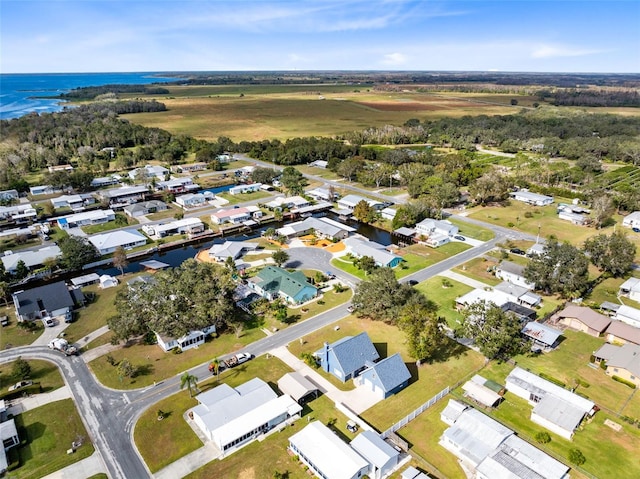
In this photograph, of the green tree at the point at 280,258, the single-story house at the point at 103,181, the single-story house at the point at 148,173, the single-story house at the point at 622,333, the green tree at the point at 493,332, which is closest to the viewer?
the green tree at the point at 493,332

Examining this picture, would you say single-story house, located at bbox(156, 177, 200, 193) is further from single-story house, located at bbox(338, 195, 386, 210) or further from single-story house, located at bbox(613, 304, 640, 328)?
single-story house, located at bbox(613, 304, 640, 328)

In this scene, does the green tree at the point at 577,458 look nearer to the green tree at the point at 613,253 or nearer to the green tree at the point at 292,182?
the green tree at the point at 613,253

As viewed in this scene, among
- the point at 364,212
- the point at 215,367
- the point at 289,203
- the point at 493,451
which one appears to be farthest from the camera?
the point at 289,203

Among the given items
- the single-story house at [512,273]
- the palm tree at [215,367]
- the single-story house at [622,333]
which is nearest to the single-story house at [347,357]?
the palm tree at [215,367]

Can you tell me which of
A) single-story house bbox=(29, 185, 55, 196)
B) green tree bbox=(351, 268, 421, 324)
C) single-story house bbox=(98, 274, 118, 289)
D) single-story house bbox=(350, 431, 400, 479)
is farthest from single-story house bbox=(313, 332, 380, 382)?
single-story house bbox=(29, 185, 55, 196)

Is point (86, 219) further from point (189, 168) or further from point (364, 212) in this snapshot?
point (364, 212)

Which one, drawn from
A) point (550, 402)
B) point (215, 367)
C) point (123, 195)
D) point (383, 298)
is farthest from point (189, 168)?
point (550, 402)
